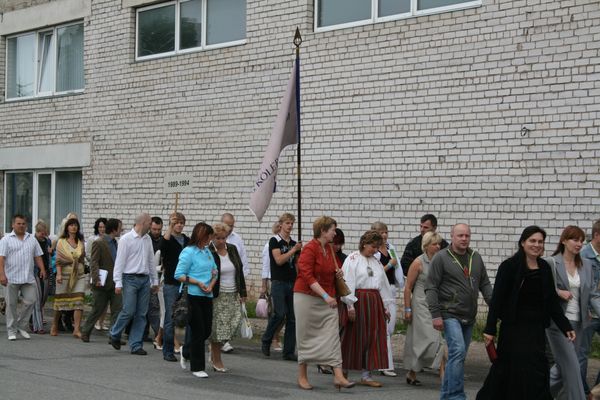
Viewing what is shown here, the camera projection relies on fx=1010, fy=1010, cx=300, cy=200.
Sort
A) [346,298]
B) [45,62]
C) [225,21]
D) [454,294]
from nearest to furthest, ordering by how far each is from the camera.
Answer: [454,294] → [346,298] → [225,21] → [45,62]

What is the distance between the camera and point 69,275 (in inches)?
593

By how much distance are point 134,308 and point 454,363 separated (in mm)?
5183

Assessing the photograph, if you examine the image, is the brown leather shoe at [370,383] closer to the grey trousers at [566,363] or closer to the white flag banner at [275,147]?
the grey trousers at [566,363]

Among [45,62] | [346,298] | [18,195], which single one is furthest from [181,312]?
[18,195]

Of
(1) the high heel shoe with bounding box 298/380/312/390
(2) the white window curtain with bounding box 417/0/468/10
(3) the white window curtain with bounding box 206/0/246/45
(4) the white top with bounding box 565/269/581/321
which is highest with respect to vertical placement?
(3) the white window curtain with bounding box 206/0/246/45

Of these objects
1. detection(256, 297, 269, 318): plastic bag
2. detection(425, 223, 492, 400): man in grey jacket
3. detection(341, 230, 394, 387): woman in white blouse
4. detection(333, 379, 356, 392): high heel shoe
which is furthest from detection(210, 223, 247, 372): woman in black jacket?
detection(425, 223, 492, 400): man in grey jacket

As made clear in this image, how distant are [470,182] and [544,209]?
49.2 inches

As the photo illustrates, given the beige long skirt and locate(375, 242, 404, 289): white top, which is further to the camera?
locate(375, 242, 404, 289): white top

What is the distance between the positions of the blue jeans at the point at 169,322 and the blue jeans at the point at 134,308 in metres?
0.68

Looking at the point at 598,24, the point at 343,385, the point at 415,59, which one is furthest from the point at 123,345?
the point at 598,24

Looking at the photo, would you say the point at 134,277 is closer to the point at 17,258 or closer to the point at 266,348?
the point at 266,348

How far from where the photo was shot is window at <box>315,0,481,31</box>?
1488 cm

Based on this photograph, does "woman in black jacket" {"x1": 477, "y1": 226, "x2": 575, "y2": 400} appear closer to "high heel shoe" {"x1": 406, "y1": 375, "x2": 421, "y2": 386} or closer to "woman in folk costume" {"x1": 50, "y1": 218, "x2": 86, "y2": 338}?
"high heel shoe" {"x1": 406, "y1": 375, "x2": 421, "y2": 386}

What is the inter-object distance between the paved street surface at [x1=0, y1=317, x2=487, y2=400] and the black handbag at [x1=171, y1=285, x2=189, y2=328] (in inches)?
23.1
